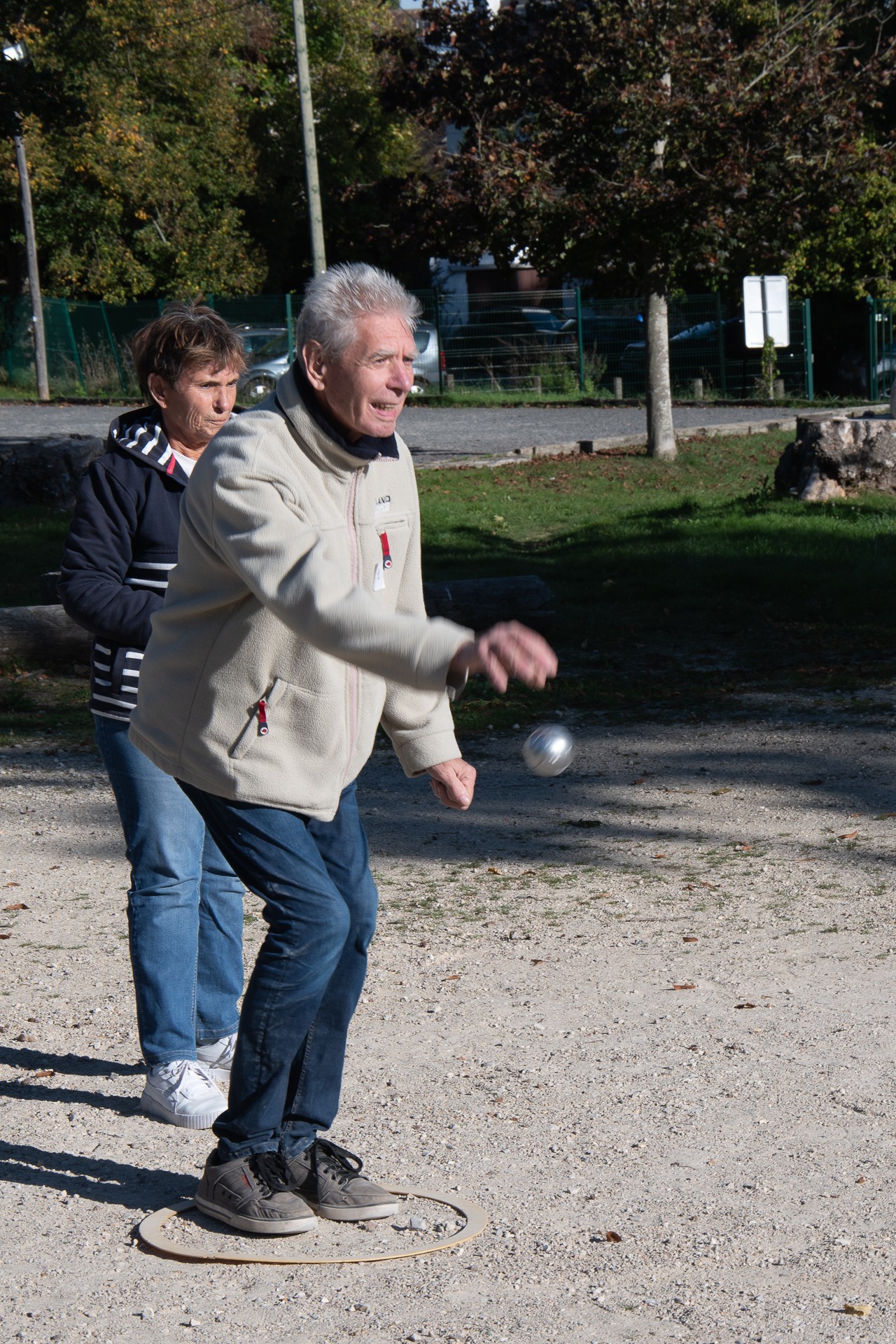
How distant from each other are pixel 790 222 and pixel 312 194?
7190mm

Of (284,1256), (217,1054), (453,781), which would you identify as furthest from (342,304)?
(217,1054)

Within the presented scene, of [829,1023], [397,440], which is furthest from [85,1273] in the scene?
[829,1023]

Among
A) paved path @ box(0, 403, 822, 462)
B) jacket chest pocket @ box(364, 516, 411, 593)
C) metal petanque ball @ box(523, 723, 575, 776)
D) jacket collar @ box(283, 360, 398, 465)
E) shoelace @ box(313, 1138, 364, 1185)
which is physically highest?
paved path @ box(0, 403, 822, 462)

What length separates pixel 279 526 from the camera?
2727 mm

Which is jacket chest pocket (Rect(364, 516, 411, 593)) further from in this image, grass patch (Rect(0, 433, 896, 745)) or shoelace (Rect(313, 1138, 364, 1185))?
grass patch (Rect(0, 433, 896, 745))

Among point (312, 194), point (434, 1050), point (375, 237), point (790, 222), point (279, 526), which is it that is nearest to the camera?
point (279, 526)

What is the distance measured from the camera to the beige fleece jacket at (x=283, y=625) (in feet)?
8.76

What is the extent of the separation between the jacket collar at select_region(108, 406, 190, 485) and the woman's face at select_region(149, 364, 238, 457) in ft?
0.10

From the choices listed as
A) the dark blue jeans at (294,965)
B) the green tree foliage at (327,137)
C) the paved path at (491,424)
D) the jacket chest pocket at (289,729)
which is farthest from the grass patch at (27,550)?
the green tree foliage at (327,137)

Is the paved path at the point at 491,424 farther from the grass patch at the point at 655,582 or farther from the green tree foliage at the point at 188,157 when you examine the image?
the green tree foliage at the point at 188,157

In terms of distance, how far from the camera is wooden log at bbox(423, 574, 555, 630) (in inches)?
376

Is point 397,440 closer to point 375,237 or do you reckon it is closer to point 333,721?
point 333,721

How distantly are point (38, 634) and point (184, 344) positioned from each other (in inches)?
241

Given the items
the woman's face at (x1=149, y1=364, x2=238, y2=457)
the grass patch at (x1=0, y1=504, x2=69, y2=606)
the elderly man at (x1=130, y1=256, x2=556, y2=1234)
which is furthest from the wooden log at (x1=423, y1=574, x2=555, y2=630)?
the elderly man at (x1=130, y1=256, x2=556, y2=1234)
